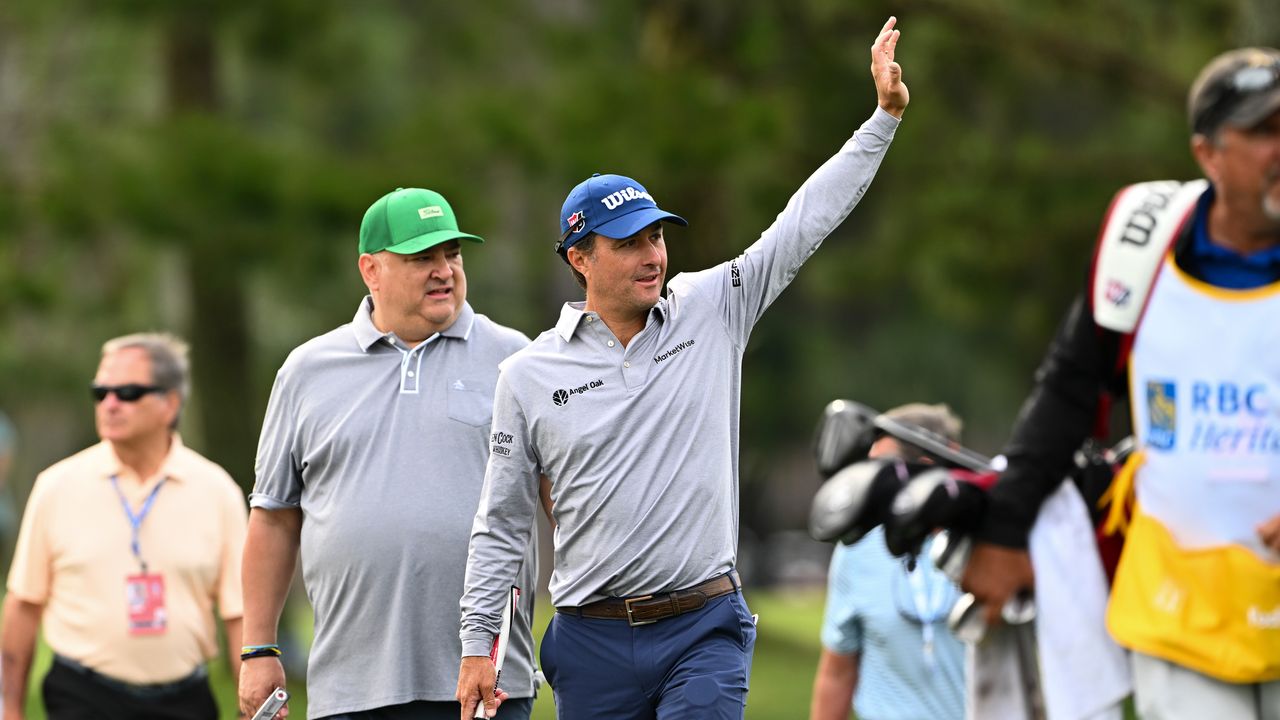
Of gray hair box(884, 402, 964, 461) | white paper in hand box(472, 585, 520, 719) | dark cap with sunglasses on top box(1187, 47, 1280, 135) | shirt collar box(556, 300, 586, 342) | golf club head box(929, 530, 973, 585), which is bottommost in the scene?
white paper in hand box(472, 585, 520, 719)

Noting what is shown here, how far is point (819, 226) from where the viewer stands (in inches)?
229

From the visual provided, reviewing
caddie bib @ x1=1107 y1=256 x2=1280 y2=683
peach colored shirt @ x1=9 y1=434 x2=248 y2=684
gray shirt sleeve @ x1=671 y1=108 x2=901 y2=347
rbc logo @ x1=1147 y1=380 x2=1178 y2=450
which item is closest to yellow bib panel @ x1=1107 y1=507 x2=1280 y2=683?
caddie bib @ x1=1107 y1=256 x2=1280 y2=683

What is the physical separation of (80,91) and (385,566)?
2032 centimetres

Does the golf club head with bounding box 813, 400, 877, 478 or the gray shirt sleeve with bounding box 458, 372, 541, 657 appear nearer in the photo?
the golf club head with bounding box 813, 400, 877, 478

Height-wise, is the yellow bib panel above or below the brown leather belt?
above

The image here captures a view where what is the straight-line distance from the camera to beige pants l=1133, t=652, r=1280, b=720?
4.00 m

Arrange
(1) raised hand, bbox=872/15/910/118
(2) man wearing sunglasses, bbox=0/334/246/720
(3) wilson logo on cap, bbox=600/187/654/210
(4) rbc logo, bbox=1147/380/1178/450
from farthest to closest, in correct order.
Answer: (2) man wearing sunglasses, bbox=0/334/246/720, (3) wilson logo on cap, bbox=600/187/654/210, (1) raised hand, bbox=872/15/910/118, (4) rbc logo, bbox=1147/380/1178/450

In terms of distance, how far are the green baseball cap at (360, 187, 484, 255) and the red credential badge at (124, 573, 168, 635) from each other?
1.79 metres

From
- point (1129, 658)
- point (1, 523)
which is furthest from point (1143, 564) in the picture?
point (1, 523)

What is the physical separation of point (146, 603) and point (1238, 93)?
4926 mm

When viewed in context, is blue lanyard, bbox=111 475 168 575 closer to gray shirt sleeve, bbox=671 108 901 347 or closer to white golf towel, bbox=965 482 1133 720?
gray shirt sleeve, bbox=671 108 901 347

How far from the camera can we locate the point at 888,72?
17.7 feet

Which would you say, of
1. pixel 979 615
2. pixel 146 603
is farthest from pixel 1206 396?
pixel 146 603

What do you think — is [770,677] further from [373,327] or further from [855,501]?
[855,501]
